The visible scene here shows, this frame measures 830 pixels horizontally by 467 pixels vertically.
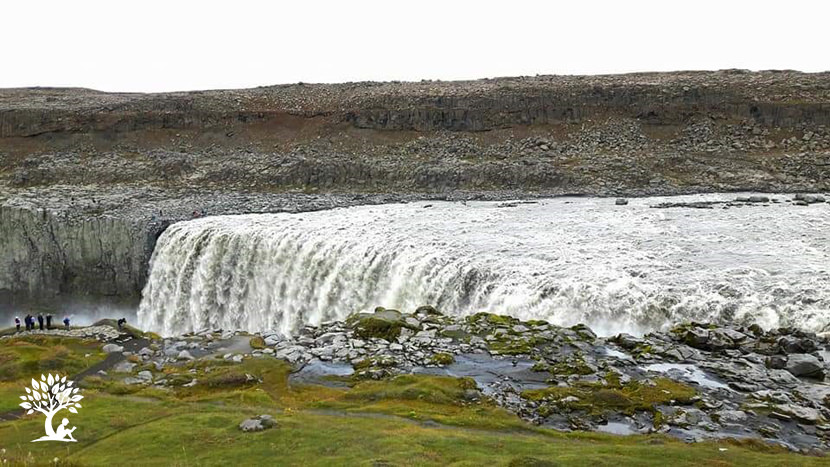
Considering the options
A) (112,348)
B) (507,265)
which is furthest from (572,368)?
(112,348)

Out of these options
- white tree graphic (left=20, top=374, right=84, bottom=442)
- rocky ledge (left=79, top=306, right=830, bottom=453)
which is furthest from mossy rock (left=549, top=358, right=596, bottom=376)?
white tree graphic (left=20, top=374, right=84, bottom=442)

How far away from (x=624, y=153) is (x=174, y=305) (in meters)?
50.4

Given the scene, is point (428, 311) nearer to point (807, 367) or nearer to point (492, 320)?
point (492, 320)

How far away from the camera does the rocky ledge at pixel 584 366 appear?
17672 millimetres

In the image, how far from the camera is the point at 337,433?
1695 cm

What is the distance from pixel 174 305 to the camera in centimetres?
4844

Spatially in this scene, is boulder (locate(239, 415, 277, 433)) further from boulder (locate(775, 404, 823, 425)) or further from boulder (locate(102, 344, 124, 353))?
boulder (locate(775, 404, 823, 425))

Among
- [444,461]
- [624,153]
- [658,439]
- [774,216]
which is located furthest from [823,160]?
[444,461]

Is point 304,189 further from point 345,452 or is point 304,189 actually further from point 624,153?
point 345,452

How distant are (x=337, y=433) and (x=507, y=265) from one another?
17551mm

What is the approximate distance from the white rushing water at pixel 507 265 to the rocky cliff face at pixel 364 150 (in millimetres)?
8400

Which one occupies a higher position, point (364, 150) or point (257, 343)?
point (364, 150)

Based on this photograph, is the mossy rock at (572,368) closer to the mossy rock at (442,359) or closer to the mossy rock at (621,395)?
the mossy rock at (621,395)

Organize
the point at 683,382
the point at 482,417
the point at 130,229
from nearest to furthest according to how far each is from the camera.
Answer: the point at 482,417, the point at 683,382, the point at 130,229
